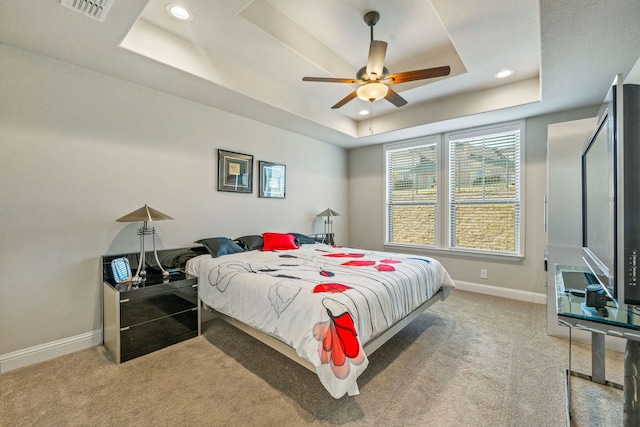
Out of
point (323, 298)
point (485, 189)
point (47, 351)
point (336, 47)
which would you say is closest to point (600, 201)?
point (323, 298)

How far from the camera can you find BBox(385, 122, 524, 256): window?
3912 mm

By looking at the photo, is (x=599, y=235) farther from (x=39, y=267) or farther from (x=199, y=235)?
(x=39, y=267)

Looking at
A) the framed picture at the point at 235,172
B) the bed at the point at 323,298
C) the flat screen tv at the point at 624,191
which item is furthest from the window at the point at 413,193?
the flat screen tv at the point at 624,191

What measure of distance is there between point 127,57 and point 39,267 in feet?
6.30

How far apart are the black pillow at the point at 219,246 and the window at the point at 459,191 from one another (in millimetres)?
3018

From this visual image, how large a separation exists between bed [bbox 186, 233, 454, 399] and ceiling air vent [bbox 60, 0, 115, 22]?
2.06 meters

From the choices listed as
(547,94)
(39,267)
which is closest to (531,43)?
(547,94)

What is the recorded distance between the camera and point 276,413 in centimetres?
167

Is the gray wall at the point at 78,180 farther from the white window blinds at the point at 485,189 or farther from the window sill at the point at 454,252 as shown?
the white window blinds at the point at 485,189

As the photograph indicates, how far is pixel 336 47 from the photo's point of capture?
9.49 feet

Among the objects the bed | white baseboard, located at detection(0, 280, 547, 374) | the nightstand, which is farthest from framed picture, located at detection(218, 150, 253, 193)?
white baseboard, located at detection(0, 280, 547, 374)

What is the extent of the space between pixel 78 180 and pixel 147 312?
4.42ft

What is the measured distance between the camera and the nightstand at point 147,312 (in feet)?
7.34

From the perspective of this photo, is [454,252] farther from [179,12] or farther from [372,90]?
[179,12]
